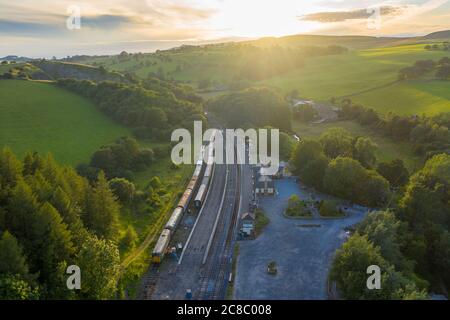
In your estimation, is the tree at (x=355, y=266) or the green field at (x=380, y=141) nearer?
the tree at (x=355, y=266)

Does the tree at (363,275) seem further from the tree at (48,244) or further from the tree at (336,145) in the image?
the tree at (336,145)

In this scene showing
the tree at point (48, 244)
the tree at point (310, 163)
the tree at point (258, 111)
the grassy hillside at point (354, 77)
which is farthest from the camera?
the grassy hillside at point (354, 77)

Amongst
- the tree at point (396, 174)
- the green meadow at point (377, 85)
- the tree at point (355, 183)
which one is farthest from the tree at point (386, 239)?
the green meadow at point (377, 85)

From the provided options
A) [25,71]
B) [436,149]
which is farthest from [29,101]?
[436,149]

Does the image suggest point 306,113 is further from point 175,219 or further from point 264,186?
point 175,219

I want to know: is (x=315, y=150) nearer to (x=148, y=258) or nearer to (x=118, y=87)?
(x=148, y=258)

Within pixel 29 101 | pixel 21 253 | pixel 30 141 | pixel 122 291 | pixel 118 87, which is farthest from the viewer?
pixel 118 87

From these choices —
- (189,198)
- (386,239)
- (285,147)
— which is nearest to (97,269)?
(189,198)
